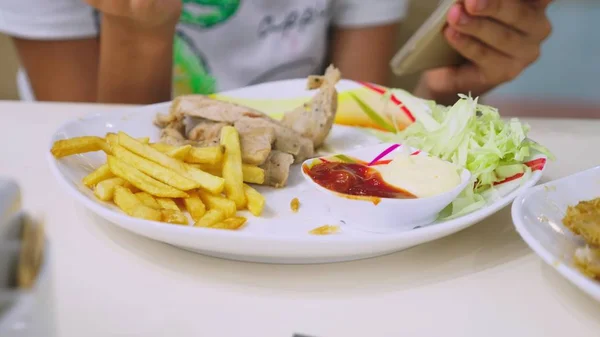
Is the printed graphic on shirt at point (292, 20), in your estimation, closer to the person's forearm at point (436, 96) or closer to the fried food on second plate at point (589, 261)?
the person's forearm at point (436, 96)

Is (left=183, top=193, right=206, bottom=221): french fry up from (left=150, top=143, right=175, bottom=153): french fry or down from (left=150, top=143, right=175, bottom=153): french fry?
down

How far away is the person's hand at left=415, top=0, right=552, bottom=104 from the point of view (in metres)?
1.54

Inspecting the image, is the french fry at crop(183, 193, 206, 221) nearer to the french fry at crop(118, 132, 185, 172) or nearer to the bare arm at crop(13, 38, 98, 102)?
the french fry at crop(118, 132, 185, 172)

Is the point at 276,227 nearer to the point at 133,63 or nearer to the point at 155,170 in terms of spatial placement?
the point at 155,170

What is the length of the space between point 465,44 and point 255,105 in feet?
2.07

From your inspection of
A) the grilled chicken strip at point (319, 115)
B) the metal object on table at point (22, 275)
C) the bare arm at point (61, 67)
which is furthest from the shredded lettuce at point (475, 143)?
the bare arm at point (61, 67)

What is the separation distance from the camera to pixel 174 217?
953mm

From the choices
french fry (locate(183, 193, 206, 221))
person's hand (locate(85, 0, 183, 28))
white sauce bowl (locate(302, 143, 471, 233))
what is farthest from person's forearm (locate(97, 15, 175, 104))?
white sauce bowl (locate(302, 143, 471, 233))

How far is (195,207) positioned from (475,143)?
23.0 inches

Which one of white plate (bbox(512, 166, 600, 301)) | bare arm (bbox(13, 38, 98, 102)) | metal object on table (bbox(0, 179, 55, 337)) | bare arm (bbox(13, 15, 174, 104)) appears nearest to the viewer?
metal object on table (bbox(0, 179, 55, 337))

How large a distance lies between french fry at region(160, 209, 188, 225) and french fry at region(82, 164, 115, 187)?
0.53 ft

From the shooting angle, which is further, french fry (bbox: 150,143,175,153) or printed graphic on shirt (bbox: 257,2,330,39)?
printed graphic on shirt (bbox: 257,2,330,39)

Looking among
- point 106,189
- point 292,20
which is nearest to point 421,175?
point 106,189

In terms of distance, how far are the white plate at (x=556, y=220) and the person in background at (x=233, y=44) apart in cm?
65
